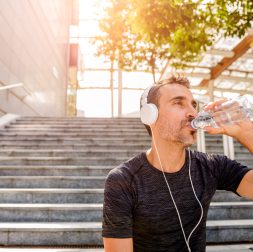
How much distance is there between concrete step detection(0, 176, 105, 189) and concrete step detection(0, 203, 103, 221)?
871 mm

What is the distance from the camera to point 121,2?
441 inches

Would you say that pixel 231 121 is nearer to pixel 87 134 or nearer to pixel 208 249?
pixel 208 249

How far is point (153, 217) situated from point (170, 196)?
0.14m

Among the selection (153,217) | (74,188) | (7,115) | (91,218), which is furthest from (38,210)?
(7,115)

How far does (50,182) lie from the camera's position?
182 inches

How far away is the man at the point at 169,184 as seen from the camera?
5.89 ft

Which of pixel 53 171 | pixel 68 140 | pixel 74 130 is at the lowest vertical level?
pixel 53 171

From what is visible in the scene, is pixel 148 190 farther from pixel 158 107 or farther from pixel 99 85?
pixel 99 85

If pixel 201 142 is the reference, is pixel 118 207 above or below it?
below

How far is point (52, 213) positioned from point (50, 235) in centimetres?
44

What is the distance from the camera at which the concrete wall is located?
→ 28.9 feet

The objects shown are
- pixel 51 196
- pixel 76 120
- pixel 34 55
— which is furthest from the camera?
pixel 34 55

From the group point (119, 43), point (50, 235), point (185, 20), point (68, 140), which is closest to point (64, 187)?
point (50, 235)

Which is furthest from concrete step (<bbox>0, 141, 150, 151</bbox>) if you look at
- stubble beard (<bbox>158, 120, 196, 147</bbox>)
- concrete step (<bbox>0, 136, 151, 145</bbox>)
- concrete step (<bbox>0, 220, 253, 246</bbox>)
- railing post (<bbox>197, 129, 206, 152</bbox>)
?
stubble beard (<bbox>158, 120, 196, 147</bbox>)
